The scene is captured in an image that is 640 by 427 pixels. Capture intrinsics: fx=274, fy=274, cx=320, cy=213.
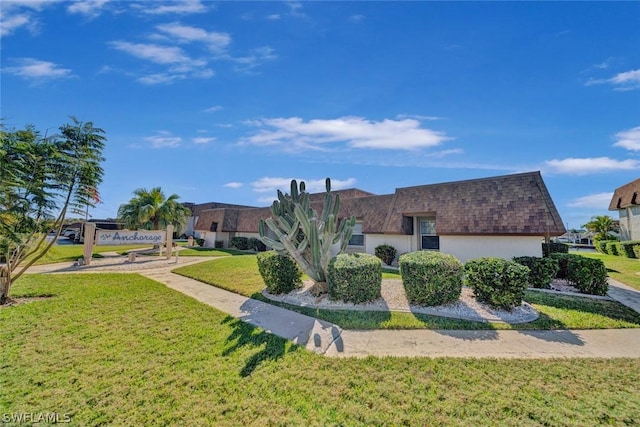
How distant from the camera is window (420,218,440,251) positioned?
15.8 meters

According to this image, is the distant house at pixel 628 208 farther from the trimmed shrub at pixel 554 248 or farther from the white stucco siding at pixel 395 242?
the white stucco siding at pixel 395 242

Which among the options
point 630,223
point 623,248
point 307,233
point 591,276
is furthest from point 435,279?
point 630,223

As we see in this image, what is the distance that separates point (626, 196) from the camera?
24.9 m

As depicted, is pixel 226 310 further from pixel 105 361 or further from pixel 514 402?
pixel 514 402

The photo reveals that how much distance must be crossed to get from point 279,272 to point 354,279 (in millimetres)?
2588

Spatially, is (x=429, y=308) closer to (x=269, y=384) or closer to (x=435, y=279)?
(x=435, y=279)

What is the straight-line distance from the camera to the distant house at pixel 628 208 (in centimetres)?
2348

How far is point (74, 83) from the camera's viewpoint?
7.48m

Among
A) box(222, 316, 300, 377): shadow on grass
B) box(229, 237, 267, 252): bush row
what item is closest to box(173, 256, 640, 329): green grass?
box(222, 316, 300, 377): shadow on grass

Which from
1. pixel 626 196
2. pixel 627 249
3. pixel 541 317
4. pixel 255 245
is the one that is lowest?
pixel 541 317

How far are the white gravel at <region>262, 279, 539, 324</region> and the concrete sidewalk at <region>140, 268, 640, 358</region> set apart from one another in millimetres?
871

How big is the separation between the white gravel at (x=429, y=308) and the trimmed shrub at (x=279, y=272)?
246 millimetres

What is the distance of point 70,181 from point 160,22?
17.3 feet

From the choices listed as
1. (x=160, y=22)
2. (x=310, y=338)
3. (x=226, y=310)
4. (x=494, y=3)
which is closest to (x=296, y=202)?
(x=226, y=310)
